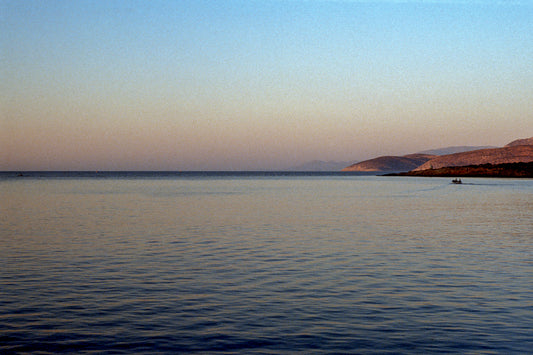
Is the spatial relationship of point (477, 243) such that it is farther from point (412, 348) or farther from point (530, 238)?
point (412, 348)

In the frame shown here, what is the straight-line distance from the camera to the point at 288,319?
50.3 ft

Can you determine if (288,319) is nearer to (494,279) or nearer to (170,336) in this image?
(170,336)

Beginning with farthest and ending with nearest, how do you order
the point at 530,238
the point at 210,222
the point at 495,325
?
the point at 210,222, the point at 530,238, the point at 495,325

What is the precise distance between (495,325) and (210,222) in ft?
100

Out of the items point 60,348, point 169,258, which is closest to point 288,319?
point 60,348

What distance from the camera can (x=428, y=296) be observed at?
59.8 feet

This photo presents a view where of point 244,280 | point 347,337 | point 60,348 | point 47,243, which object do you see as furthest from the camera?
point 47,243

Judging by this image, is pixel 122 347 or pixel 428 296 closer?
pixel 122 347

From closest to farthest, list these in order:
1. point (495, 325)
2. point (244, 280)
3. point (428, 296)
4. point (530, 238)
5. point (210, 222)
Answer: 1. point (495, 325)
2. point (428, 296)
3. point (244, 280)
4. point (530, 238)
5. point (210, 222)

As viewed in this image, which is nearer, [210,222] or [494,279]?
[494,279]

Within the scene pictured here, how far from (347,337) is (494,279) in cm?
962

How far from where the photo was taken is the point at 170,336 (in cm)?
1381

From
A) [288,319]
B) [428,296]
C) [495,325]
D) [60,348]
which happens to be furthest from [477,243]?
[60,348]

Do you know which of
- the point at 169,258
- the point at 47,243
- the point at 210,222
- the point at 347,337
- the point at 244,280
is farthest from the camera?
the point at 210,222
